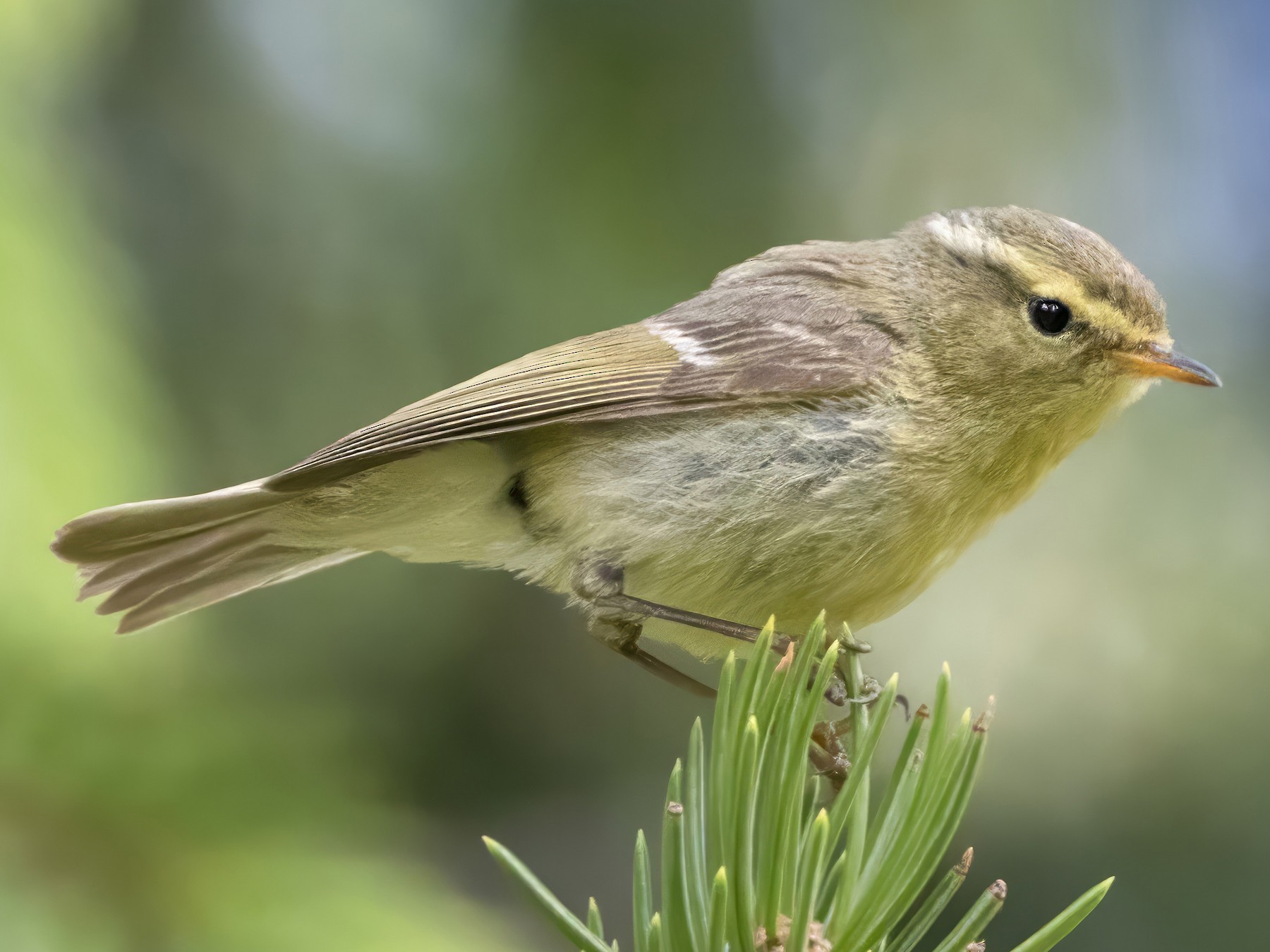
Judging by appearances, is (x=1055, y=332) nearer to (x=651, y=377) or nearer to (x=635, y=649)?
(x=651, y=377)

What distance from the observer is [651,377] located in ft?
5.66

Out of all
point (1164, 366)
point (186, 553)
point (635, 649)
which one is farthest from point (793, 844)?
point (186, 553)

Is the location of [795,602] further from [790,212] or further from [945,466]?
[790,212]

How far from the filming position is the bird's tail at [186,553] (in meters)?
1.60

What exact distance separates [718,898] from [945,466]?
955 millimetres

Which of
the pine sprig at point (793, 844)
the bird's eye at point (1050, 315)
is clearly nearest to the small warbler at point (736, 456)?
the bird's eye at point (1050, 315)

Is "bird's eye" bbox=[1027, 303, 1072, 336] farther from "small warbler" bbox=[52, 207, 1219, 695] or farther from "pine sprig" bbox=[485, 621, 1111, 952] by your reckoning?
"pine sprig" bbox=[485, 621, 1111, 952]

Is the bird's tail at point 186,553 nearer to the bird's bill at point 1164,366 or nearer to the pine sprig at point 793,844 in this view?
the pine sprig at point 793,844

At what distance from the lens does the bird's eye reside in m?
1.73

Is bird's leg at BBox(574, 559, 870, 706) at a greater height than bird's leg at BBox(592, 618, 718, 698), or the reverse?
bird's leg at BBox(574, 559, 870, 706)

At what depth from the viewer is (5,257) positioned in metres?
1.33

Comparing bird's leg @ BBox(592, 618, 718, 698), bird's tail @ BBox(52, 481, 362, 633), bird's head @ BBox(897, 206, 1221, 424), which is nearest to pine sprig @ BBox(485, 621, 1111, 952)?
bird's leg @ BBox(592, 618, 718, 698)

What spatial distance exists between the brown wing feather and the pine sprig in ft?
2.38

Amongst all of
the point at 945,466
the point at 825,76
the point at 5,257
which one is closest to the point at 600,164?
the point at 825,76
